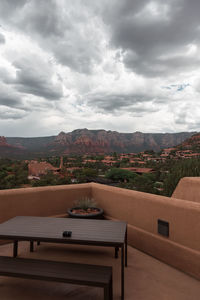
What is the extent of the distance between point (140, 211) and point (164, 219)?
1.91ft

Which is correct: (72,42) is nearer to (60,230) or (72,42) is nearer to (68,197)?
(68,197)

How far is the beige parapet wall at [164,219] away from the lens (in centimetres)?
318

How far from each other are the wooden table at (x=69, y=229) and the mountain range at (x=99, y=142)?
269 feet

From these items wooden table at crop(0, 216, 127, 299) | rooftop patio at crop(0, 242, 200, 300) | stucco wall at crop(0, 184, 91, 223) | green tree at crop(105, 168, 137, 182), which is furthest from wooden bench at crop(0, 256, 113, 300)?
green tree at crop(105, 168, 137, 182)

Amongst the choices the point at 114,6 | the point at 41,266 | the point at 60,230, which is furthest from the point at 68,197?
the point at 114,6

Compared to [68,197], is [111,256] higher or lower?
lower

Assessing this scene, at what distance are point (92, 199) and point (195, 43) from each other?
1070 cm

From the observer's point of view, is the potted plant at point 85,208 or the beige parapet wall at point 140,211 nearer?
the beige parapet wall at point 140,211

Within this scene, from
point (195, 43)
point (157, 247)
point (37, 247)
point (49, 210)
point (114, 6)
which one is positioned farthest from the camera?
point (195, 43)

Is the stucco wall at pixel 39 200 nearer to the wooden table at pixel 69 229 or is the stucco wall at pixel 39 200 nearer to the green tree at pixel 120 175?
the wooden table at pixel 69 229

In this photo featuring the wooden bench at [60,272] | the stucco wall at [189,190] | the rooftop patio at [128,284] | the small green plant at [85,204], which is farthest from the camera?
the small green plant at [85,204]

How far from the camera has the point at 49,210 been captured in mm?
4848

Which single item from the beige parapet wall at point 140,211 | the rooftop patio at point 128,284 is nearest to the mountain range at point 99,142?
the beige parapet wall at point 140,211

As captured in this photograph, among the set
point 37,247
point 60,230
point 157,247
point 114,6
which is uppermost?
point 114,6
